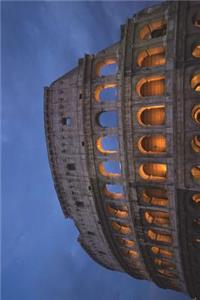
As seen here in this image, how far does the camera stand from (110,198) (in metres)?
27.2

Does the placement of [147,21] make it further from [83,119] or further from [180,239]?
[180,239]

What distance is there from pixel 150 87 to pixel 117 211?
11.4 meters

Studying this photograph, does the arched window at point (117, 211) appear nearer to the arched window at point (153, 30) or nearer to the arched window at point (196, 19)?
the arched window at point (153, 30)

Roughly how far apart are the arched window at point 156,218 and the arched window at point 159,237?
1.09 m

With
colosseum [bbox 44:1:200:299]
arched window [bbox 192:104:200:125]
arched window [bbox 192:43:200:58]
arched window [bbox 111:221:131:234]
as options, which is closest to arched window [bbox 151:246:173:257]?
colosseum [bbox 44:1:200:299]

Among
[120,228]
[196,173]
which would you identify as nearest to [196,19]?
[196,173]

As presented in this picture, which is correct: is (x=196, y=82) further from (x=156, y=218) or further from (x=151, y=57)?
(x=156, y=218)

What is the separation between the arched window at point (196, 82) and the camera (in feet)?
68.1

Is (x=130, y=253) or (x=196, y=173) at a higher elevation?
(x=196, y=173)

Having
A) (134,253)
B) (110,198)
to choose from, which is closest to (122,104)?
(110,198)

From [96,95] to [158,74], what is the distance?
18.5 feet

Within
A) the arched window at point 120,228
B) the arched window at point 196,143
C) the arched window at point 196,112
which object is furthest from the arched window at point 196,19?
the arched window at point 120,228

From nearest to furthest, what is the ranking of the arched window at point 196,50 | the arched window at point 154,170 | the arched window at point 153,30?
1. the arched window at point 196,50
2. the arched window at point 153,30
3. the arched window at point 154,170

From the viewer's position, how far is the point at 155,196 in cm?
2631
